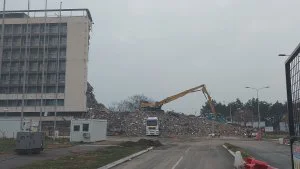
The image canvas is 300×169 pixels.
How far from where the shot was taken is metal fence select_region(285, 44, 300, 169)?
25.5 feet

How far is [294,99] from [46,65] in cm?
9121

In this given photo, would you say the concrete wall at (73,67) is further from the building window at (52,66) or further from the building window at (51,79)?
the building window at (52,66)

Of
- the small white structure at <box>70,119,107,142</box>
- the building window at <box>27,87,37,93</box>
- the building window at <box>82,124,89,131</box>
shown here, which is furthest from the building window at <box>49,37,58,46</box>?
the building window at <box>82,124,89,131</box>

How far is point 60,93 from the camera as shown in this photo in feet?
311

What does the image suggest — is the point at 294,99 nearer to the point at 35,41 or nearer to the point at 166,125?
the point at 166,125

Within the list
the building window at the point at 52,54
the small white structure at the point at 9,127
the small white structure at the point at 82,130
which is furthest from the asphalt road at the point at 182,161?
the building window at the point at 52,54

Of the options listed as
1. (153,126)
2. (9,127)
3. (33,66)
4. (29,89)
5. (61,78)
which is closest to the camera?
(9,127)

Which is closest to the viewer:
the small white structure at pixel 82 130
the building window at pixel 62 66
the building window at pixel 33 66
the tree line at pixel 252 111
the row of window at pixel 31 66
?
the small white structure at pixel 82 130

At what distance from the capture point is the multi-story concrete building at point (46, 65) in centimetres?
9400

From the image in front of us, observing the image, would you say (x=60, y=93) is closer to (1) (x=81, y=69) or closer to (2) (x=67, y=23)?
(1) (x=81, y=69)

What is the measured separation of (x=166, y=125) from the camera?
8675cm

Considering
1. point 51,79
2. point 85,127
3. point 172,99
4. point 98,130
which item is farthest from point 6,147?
point 51,79

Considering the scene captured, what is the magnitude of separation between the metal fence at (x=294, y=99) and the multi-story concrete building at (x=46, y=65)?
87136 mm

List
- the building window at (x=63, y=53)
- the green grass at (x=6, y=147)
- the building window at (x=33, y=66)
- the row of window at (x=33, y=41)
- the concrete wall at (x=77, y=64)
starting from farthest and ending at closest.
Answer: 1. the building window at (x=63, y=53)
2. the building window at (x=33, y=66)
3. the row of window at (x=33, y=41)
4. the concrete wall at (x=77, y=64)
5. the green grass at (x=6, y=147)
